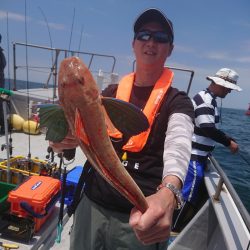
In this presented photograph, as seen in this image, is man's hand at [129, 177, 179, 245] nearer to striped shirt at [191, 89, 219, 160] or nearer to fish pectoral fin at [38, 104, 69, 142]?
fish pectoral fin at [38, 104, 69, 142]

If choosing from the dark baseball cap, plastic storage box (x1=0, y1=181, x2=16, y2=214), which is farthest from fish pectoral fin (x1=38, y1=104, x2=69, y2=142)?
plastic storage box (x1=0, y1=181, x2=16, y2=214)

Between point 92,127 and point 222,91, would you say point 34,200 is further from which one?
point 222,91

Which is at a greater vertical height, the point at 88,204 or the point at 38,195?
the point at 88,204

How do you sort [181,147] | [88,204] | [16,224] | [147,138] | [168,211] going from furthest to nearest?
[16,224]
[88,204]
[147,138]
[181,147]
[168,211]

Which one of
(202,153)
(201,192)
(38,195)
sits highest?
(202,153)

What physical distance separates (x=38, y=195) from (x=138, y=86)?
7.35 ft

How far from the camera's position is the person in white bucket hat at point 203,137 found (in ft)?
16.0

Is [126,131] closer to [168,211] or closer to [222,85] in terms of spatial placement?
[168,211]

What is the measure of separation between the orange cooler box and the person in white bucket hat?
8.03ft

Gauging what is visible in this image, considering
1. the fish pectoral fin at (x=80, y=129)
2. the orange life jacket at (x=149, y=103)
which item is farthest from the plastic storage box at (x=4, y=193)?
the fish pectoral fin at (x=80, y=129)

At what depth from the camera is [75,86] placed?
1.65 meters

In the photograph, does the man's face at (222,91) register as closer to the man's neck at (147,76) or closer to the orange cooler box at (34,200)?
the man's neck at (147,76)

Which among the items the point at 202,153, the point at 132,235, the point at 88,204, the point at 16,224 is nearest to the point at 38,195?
the point at 16,224

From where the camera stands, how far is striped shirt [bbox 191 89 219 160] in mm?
4859
